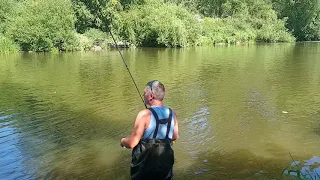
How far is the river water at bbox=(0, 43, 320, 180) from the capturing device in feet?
25.5

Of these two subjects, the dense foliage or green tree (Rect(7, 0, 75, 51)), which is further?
the dense foliage

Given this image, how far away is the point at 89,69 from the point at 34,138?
1482 cm

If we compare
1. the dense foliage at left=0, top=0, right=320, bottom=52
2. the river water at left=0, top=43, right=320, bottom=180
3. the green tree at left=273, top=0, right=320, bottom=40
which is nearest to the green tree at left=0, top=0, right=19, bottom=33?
the dense foliage at left=0, top=0, right=320, bottom=52

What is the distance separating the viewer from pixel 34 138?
31.9ft

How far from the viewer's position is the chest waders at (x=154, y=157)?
13.6 ft

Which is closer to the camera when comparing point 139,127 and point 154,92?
point 139,127

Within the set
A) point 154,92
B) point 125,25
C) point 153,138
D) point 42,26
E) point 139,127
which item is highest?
point 125,25

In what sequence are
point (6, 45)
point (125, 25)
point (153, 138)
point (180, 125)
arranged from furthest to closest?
point (125, 25) → point (6, 45) → point (180, 125) → point (153, 138)

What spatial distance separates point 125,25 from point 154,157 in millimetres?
44841

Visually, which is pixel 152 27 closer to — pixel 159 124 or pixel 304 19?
pixel 304 19

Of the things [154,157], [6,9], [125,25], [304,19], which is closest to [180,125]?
[154,157]

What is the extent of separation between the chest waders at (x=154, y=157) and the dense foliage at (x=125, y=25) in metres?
27.3

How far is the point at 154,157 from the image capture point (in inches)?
165

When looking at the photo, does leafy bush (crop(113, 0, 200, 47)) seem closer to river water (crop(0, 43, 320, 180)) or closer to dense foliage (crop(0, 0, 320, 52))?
dense foliage (crop(0, 0, 320, 52))
